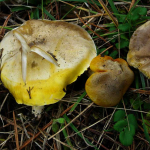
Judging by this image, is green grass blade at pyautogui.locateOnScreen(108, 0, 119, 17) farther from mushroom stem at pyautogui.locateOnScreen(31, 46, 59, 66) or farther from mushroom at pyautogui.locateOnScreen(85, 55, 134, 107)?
mushroom stem at pyautogui.locateOnScreen(31, 46, 59, 66)

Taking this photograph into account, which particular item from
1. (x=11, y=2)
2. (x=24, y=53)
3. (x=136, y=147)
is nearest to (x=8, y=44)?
(x=24, y=53)

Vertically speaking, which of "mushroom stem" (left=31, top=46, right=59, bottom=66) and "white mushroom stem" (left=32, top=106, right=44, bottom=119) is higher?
"mushroom stem" (left=31, top=46, right=59, bottom=66)

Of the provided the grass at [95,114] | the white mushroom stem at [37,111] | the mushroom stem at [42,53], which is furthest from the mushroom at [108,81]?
the white mushroom stem at [37,111]

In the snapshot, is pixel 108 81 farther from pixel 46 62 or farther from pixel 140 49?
pixel 46 62

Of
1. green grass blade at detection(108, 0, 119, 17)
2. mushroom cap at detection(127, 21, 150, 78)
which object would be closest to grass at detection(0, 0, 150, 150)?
green grass blade at detection(108, 0, 119, 17)

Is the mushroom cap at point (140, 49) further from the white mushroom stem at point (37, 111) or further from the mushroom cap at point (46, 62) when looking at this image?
the white mushroom stem at point (37, 111)

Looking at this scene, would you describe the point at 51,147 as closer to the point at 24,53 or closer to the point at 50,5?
the point at 24,53

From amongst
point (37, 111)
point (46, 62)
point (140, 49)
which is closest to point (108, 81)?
point (140, 49)
